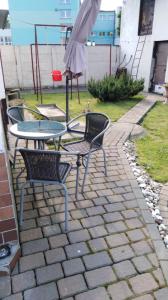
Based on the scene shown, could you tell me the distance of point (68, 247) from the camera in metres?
2.22

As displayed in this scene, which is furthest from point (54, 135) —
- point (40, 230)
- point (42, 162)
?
point (40, 230)

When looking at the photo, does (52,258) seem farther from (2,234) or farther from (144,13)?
(144,13)

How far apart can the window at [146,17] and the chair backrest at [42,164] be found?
10267mm

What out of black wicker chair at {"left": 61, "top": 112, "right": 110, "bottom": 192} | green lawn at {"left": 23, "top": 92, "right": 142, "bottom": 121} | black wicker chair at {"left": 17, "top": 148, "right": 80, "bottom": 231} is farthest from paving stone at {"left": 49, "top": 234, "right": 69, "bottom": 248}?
green lawn at {"left": 23, "top": 92, "right": 142, "bottom": 121}

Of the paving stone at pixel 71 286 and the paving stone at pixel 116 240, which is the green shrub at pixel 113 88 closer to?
the paving stone at pixel 116 240

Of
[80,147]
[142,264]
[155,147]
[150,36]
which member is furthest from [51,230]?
[150,36]

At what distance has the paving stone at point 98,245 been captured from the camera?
2.22m

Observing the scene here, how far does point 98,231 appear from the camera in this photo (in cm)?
243

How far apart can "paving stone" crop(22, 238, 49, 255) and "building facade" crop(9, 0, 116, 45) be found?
112ft

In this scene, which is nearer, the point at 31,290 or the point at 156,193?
the point at 31,290

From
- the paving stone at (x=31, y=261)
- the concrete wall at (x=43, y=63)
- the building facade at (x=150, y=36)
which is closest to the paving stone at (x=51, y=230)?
the paving stone at (x=31, y=261)

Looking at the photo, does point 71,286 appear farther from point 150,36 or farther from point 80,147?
point 150,36

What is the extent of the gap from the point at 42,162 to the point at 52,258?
0.85 m

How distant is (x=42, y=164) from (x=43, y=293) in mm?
1061
